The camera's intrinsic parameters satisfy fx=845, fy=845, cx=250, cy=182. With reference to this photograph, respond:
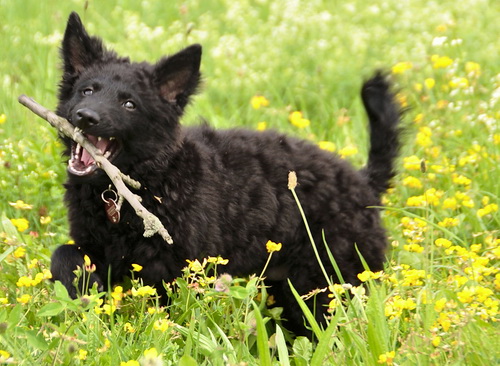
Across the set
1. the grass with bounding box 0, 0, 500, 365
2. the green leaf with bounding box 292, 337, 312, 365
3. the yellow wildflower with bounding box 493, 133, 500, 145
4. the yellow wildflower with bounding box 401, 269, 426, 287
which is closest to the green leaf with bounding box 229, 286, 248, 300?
the grass with bounding box 0, 0, 500, 365

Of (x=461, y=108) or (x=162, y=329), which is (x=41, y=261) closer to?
(x=162, y=329)

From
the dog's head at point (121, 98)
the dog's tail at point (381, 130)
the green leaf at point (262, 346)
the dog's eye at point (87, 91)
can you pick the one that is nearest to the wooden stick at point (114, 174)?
the dog's head at point (121, 98)

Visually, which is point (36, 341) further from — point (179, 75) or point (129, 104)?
point (179, 75)

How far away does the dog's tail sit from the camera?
4.36 metres

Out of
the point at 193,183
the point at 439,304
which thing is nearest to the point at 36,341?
the point at 193,183

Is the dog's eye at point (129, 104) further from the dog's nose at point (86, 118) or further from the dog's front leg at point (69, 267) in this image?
the dog's front leg at point (69, 267)

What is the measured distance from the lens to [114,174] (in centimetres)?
348

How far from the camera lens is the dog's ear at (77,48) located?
3.93 m

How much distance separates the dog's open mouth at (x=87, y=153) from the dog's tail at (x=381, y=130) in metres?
1.37

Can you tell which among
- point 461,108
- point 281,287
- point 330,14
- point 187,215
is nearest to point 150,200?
point 187,215

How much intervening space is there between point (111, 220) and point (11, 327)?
103cm

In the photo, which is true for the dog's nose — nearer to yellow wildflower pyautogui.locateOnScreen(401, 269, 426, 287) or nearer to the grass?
the grass

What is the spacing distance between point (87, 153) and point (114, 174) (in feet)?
1.16

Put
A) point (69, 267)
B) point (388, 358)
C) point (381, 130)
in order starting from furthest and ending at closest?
1. point (381, 130)
2. point (69, 267)
3. point (388, 358)
